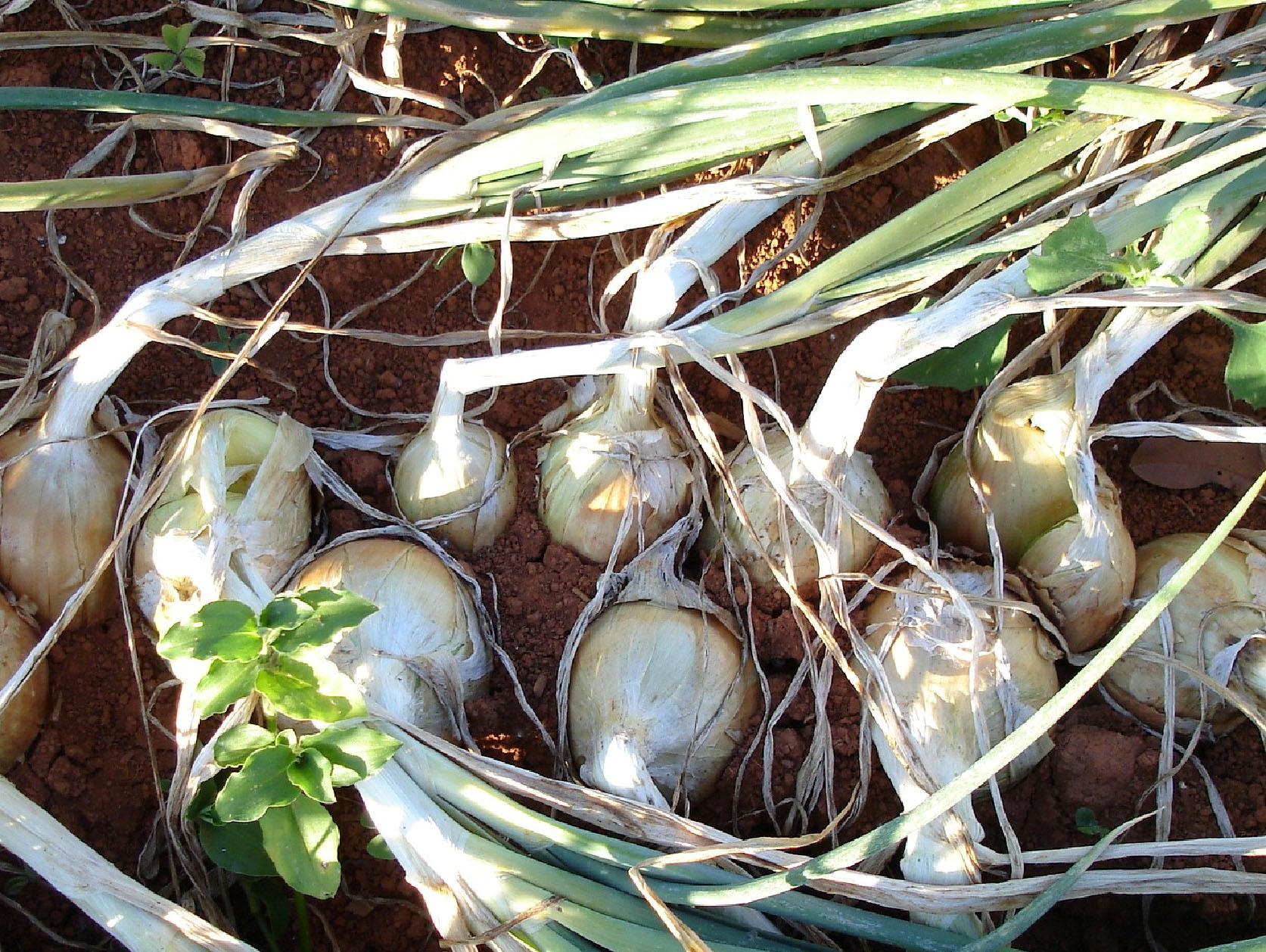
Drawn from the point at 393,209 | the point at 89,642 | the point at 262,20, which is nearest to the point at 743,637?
the point at 393,209

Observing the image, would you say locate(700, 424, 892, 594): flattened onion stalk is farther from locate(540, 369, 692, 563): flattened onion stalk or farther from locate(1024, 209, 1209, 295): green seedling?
locate(1024, 209, 1209, 295): green seedling

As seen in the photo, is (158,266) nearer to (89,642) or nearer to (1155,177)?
(89,642)

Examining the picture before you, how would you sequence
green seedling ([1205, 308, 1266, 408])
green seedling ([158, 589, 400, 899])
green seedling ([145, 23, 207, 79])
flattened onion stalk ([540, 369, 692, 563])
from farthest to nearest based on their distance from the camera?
1. green seedling ([145, 23, 207, 79])
2. flattened onion stalk ([540, 369, 692, 563])
3. green seedling ([1205, 308, 1266, 408])
4. green seedling ([158, 589, 400, 899])

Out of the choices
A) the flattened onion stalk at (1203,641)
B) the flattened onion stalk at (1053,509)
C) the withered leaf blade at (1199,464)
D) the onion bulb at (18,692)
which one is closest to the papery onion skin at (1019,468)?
the flattened onion stalk at (1053,509)

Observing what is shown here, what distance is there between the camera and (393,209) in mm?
1079

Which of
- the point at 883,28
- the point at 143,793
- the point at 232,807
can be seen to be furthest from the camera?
the point at 143,793

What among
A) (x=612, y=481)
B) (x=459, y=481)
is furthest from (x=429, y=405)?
(x=612, y=481)

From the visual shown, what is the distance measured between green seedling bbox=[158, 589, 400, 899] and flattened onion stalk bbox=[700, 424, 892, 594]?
0.41 metres

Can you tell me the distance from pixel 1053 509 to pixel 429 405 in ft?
2.39

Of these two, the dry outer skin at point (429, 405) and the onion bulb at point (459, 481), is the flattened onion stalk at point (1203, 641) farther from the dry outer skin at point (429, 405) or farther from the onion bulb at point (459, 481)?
the onion bulb at point (459, 481)

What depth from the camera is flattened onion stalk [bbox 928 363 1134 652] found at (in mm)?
1012


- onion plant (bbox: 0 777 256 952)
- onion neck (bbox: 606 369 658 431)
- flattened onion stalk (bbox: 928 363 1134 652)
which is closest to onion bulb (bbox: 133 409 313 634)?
onion plant (bbox: 0 777 256 952)

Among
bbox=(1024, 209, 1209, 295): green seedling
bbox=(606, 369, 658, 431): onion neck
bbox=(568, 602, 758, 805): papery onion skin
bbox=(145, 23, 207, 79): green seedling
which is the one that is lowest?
bbox=(568, 602, 758, 805): papery onion skin

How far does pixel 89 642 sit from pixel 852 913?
0.84 m
